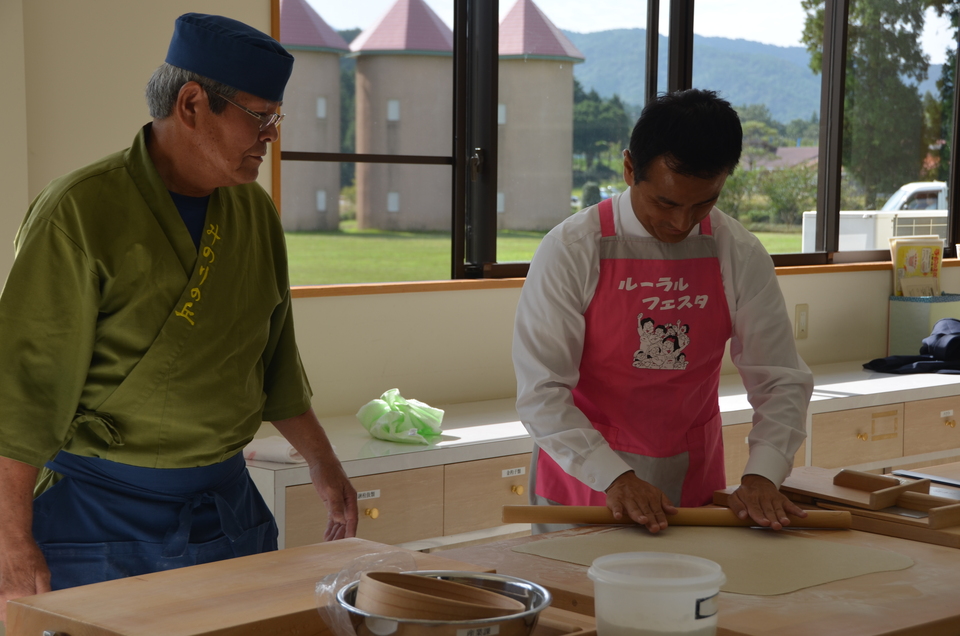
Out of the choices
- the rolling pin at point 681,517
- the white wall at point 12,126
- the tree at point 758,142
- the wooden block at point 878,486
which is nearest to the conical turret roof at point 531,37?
the tree at point 758,142

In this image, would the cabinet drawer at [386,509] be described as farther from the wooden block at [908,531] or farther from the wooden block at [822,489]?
the wooden block at [908,531]

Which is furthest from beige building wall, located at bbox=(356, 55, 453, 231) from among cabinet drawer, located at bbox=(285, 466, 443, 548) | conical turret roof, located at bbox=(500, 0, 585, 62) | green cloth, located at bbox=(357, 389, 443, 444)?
cabinet drawer, located at bbox=(285, 466, 443, 548)

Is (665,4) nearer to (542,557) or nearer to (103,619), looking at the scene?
(542,557)

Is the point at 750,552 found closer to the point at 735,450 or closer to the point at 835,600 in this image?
the point at 835,600

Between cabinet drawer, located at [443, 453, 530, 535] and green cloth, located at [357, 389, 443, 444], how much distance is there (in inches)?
4.6

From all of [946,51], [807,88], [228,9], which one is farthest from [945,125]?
[228,9]

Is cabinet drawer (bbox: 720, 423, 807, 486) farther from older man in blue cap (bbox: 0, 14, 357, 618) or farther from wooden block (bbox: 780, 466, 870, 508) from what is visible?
older man in blue cap (bbox: 0, 14, 357, 618)

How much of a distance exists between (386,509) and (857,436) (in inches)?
66.7

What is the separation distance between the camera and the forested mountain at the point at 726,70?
3.71m

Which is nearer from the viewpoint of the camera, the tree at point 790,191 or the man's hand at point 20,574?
the man's hand at point 20,574

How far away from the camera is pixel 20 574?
1258mm

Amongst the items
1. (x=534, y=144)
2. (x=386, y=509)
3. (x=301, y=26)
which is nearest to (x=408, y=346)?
(x=386, y=509)

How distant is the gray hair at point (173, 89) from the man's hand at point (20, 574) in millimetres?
611

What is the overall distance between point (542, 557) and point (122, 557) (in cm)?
57
